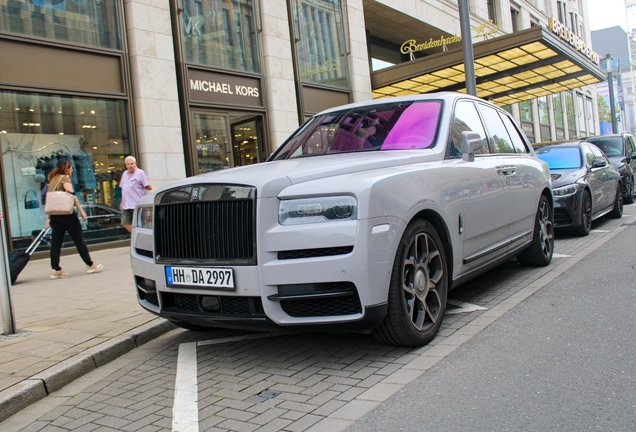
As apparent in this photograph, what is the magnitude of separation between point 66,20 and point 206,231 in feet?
29.2

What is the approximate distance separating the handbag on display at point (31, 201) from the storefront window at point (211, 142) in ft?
11.8

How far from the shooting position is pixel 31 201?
33.8 ft

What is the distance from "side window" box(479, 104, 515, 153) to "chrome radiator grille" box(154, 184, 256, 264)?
123 inches

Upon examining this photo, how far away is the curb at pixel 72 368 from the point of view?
11.9ft

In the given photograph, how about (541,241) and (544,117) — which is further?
(544,117)

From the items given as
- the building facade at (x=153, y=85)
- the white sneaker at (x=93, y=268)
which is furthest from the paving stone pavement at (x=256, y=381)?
the building facade at (x=153, y=85)

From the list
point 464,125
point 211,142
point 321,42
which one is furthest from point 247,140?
point 464,125

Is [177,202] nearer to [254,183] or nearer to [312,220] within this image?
[254,183]

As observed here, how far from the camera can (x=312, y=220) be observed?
3.57 metres

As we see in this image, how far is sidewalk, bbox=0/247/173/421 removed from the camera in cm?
390

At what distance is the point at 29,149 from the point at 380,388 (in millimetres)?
9090

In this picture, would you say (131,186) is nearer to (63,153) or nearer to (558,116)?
(63,153)

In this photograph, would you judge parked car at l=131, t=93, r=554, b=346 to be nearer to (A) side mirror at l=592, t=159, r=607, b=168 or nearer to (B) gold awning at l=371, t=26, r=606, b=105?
(A) side mirror at l=592, t=159, r=607, b=168

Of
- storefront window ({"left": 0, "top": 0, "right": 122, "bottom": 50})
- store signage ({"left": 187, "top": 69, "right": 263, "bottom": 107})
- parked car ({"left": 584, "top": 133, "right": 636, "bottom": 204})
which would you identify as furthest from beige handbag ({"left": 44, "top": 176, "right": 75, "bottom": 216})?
parked car ({"left": 584, "top": 133, "right": 636, "bottom": 204})
